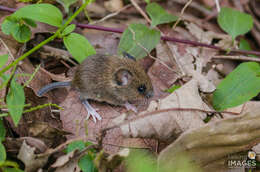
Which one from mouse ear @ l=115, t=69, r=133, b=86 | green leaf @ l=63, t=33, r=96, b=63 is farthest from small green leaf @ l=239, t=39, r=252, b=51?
green leaf @ l=63, t=33, r=96, b=63

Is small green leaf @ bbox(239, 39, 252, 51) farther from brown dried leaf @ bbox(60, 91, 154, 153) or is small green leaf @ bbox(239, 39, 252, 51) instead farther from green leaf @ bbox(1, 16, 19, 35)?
green leaf @ bbox(1, 16, 19, 35)

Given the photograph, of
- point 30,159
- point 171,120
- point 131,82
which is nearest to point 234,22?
point 131,82

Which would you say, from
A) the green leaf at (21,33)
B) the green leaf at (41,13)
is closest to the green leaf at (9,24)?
the green leaf at (21,33)

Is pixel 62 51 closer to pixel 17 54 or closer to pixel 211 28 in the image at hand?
pixel 17 54

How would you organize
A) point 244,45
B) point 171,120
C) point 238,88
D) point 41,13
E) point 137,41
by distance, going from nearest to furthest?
point 171,120 < point 41,13 < point 238,88 < point 137,41 < point 244,45

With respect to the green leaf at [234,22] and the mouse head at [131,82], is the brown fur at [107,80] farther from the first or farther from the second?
the green leaf at [234,22]

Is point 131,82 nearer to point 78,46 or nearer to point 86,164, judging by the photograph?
point 78,46

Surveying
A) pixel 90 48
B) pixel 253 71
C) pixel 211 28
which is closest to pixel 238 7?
pixel 211 28
